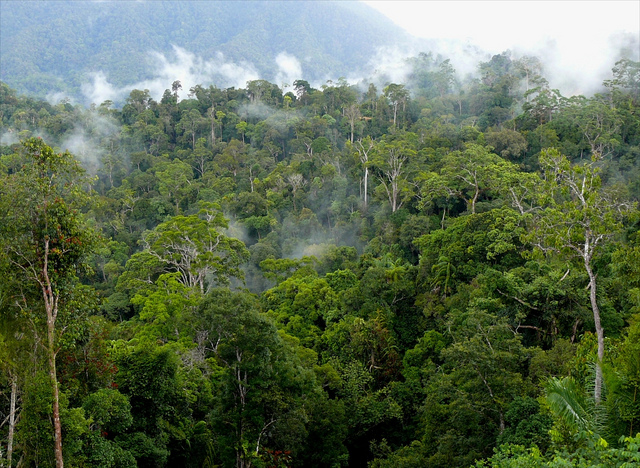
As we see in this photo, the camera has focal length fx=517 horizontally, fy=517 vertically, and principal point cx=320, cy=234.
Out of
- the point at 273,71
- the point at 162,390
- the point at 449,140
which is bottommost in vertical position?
the point at 162,390

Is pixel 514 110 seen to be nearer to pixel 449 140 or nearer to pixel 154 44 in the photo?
pixel 449 140

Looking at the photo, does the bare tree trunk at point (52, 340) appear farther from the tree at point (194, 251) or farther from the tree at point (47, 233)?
the tree at point (194, 251)

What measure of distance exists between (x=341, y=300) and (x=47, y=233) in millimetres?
15111

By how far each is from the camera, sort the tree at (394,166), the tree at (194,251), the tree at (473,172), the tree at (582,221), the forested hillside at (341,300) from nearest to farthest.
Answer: the forested hillside at (341,300)
the tree at (582,221)
the tree at (194,251)
the tree at (473,172)
the tree at (394,166)

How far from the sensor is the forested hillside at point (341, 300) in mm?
8430

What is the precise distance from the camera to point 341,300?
877 inches

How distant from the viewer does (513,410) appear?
1141cm

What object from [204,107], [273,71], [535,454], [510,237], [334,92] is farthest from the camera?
[273,71]

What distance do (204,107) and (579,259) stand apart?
49.2 metres

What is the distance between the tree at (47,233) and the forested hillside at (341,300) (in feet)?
0.12

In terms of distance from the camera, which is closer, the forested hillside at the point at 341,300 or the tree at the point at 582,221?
the forested hillside at the point at 341,300

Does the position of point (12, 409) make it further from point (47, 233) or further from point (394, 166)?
point (394, 166)

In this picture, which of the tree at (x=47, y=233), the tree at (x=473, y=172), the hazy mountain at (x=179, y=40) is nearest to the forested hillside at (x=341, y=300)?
the tree at (x=47, y=233)

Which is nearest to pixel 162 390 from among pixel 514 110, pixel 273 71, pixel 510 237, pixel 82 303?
pixel 82 303
